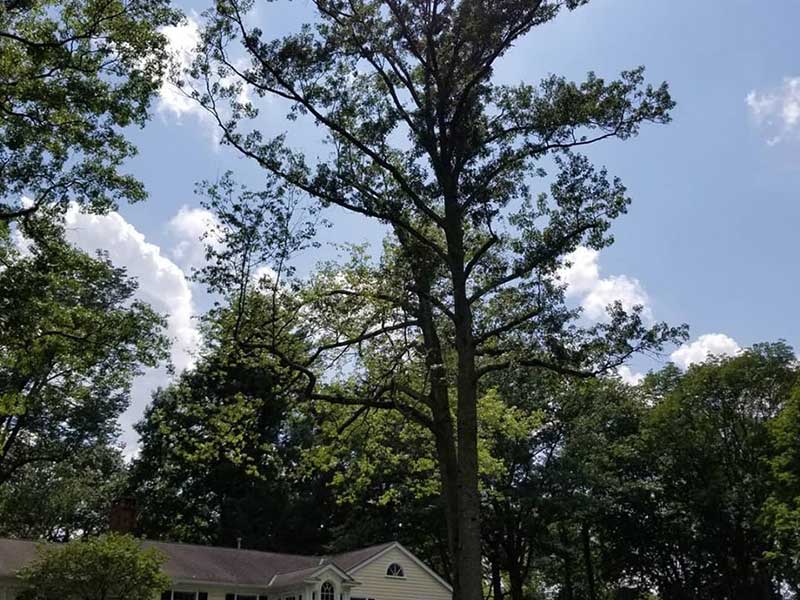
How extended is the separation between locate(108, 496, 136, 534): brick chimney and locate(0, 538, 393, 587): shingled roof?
1000 millimetres

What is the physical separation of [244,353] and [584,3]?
911 cm

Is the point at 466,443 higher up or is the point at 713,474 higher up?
the point at 713,474

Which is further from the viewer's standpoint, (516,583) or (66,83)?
(516,583)

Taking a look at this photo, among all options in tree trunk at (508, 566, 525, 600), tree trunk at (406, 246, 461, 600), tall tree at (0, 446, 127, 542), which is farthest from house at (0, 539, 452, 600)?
tree trunk at (406, 246, 461, 600)

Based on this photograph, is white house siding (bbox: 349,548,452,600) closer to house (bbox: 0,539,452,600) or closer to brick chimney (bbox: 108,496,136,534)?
house (bbox: 0,539,452,600)

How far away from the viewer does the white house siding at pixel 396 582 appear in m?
24.7

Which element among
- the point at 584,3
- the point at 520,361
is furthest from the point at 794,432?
the point at 584,3

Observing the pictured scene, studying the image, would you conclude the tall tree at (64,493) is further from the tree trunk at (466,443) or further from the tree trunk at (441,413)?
the tree trunk at (466,443)

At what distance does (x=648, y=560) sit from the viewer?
3528cm

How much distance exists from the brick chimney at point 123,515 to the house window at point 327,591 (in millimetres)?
6731

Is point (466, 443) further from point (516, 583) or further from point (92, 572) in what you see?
point (516, 583)

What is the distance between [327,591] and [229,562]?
4.18 m

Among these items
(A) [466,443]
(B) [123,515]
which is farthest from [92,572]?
(A) [466,443]

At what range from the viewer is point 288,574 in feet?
80.6
